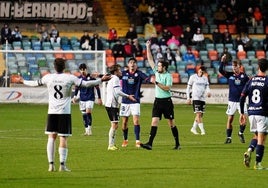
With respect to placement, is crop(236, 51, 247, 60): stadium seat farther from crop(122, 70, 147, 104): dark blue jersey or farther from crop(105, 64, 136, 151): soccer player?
crop(105, 64, 136, 151): soccer player

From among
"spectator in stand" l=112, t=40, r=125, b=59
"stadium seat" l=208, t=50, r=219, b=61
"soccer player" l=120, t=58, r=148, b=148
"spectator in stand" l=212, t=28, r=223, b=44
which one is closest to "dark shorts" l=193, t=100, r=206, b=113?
"soccer player" l=120, t=58, r=148, b=148

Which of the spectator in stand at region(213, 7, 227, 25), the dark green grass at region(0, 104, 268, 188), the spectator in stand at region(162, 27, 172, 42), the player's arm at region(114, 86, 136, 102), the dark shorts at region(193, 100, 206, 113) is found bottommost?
the dark green grass at region(0, 104, 268, 188)

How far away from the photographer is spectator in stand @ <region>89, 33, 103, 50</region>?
49375 millimetres

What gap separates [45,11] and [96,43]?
5.50 meters

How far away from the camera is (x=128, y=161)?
21.4m

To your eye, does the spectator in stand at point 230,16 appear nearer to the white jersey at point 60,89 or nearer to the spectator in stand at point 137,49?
the spectator in stand at point 137,49

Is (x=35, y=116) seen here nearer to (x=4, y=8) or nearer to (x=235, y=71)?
(x=235, y=71)

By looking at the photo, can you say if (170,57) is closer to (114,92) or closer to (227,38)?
(227,38)

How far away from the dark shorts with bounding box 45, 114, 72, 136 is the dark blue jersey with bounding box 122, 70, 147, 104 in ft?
20.7

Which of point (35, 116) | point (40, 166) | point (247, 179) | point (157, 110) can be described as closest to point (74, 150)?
point (157, 110)

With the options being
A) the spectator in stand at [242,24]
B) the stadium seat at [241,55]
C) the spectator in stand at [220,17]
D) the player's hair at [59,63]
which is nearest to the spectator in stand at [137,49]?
the stadium seat at [241,55]

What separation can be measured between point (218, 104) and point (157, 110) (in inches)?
895

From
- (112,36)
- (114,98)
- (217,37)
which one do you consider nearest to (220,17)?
(217,37)

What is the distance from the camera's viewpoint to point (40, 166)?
20172mm
